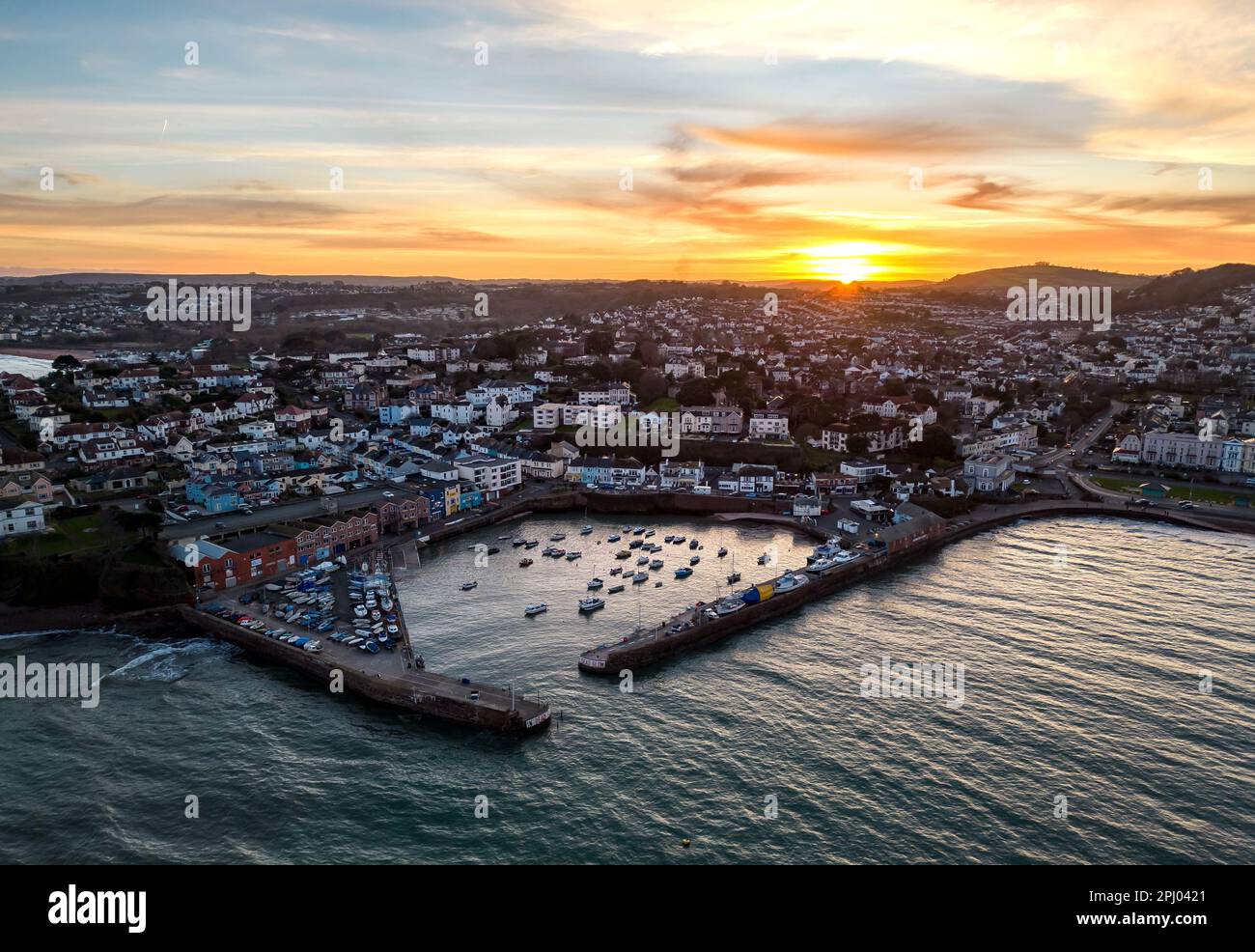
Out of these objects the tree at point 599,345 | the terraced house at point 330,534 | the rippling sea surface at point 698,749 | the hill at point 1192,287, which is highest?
the hill at point 1192,287

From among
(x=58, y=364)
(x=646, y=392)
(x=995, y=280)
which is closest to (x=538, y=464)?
(x=646, y=392)

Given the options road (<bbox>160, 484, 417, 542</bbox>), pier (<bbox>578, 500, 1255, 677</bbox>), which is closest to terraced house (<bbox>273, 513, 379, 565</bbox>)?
road (<bbox>160, 484, 417, 542</bbox>)

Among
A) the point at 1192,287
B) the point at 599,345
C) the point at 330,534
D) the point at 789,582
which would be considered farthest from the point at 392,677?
the point at 1192,287

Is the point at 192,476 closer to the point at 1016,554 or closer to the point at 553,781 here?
the point at 553,781

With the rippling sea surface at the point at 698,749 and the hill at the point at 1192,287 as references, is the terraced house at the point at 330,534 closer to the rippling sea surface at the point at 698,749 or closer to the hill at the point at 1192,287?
the rippling sea surface at the point at 698,749

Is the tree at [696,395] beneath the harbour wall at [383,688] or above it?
above

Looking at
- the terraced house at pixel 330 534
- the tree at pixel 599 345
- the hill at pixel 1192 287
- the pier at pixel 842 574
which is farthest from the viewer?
the hill at pixel 1192 287

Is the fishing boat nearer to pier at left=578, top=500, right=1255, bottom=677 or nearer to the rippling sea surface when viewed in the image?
pier at left=578, top=500, right=1255, bottom=677

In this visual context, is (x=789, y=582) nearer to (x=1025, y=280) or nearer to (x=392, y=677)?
(x=392, y=677)

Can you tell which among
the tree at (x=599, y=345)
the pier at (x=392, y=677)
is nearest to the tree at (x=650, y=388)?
the tree at (x=599, y=345)
